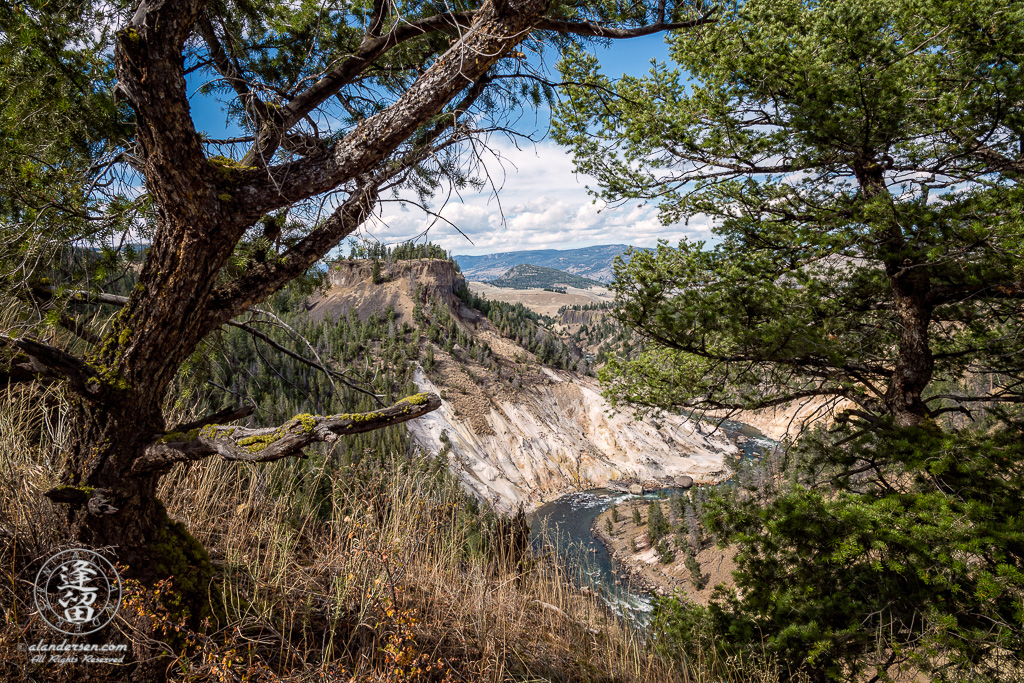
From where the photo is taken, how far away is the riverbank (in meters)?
18.9

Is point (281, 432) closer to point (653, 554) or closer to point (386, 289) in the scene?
point (653, 554)

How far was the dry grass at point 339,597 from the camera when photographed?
2123mm

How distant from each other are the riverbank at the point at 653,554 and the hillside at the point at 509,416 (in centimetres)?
513

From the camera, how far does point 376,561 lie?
281 cm

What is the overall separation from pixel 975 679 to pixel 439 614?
135 inches

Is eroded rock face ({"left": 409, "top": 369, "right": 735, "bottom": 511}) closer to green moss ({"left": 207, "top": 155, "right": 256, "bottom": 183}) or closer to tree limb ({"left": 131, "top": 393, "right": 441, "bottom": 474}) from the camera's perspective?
tree limb ({"left": 131, "top": 393, "right": 441, "bottom": 474})

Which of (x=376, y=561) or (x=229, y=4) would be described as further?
(x=229, y=4)

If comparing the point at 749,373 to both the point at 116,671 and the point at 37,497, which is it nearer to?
the point at 116,671

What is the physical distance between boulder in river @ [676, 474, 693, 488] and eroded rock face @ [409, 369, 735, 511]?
0.52 meters

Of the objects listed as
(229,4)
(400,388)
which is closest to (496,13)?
(229,4)

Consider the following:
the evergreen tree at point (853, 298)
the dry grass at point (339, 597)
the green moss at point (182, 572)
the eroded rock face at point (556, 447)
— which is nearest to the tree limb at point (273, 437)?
the green moss at point (182, 572)

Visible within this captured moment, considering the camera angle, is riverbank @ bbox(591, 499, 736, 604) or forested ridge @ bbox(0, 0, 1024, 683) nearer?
forested ridge @ bbox(0, 0, 1024, 683)

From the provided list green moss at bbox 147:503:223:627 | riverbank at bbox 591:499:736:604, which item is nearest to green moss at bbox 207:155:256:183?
green moss at bbox 147:503:223:627

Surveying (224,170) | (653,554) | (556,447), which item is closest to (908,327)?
(224,170)
